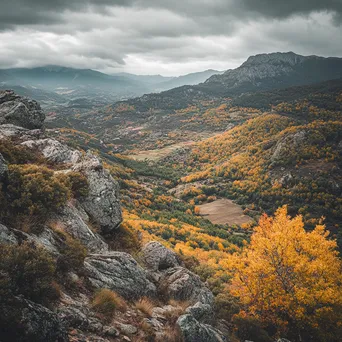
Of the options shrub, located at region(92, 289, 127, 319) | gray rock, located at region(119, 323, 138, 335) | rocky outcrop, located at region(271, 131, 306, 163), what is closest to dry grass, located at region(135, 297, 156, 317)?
shrub, located at region(92, 289, 127, 319)

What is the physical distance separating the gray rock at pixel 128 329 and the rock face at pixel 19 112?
1012 inches

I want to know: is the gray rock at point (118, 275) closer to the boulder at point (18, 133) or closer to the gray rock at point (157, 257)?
the gray rock at point (157, 257)

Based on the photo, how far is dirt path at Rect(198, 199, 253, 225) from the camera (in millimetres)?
114056

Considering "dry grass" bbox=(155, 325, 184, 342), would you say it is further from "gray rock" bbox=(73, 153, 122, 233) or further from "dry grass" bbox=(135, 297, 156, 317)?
"gray rock" bbox=(73, 153, 122, 233)

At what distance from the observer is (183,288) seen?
51.7 feet

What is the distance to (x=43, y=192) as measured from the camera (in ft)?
45.5

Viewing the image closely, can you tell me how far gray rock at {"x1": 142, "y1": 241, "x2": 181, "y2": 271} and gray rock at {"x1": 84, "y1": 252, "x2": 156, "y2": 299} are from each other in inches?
154

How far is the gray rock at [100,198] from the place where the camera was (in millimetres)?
18775

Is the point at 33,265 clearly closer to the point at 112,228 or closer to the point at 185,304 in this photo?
the point at 185,304

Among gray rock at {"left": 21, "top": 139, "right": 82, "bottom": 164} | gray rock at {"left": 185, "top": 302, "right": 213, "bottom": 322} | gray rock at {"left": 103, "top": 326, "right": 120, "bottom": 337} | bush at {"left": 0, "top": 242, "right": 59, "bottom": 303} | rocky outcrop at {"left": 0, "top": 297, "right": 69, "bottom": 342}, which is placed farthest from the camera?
gray rock at {"left": 21, "top": 139, "right": 82, "bottom": 164}

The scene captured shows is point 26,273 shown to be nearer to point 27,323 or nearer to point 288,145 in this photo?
point 27,323

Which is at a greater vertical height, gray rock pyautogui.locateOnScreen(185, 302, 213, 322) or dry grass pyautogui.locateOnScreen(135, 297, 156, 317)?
dry grass pyautogui.locateOnScreen(135, 297, 156, 317)

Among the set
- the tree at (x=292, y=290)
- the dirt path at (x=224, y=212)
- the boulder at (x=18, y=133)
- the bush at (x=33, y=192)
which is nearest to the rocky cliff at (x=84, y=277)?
the bush at (x=33, y=192)

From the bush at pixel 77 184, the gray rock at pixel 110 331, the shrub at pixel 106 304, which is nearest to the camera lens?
the gray rock at pixel 110 331
